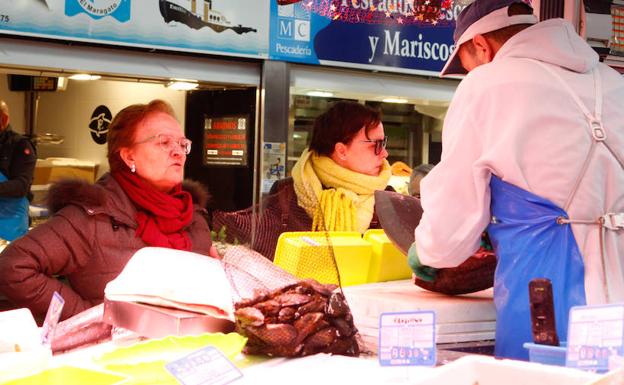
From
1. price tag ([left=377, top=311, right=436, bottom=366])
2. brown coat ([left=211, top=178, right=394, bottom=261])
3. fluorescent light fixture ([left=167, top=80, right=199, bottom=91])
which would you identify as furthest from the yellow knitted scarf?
price tag ([left=377, top=311, right=436, bottom=366])

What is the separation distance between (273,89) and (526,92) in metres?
3.93

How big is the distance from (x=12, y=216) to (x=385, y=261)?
11.4 feet

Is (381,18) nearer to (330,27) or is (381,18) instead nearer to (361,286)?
(330,27)

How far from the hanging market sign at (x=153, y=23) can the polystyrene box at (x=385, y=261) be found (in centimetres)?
311

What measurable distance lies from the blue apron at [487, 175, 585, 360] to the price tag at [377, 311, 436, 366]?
0.56 metres

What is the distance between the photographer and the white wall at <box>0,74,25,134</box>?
5.47 meters

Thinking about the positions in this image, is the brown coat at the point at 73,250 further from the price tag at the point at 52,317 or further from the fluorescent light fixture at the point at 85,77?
the fluorescent light fixture at the point at 85,77

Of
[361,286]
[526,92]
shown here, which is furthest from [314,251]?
[526,92]

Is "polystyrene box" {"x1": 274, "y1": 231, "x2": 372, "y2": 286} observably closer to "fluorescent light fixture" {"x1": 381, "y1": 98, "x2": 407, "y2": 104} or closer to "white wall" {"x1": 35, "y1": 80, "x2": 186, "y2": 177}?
"white wall" {"x1": 35, "y1": 80, "x2": 186, "y2": 177}

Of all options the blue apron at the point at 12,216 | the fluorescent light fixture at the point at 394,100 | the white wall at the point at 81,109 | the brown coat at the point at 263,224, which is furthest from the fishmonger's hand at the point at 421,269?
the fluorescent light fixture at the point at 394,100

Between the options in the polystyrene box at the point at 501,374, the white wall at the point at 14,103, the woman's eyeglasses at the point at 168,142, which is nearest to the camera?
the polystyrene box at the point at 501,374

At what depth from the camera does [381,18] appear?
6.38 metres

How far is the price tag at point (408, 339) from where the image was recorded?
1.55 m

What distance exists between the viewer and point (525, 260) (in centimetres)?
204
